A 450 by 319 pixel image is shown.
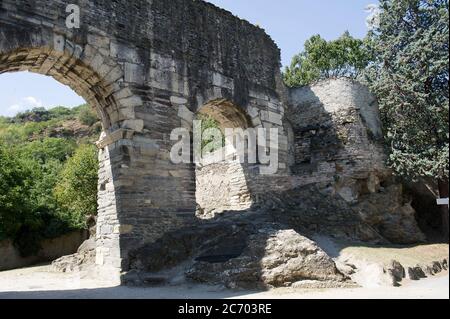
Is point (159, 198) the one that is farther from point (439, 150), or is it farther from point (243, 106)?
point (439, 150)

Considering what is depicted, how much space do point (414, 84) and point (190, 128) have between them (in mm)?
5754

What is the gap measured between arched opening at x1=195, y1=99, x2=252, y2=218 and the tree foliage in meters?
4.09

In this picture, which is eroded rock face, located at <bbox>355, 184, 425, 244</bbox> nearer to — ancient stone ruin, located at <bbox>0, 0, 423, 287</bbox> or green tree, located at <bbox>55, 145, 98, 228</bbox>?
ancient stone ruin, located at <bbox>0, 0, 423, 287</bbox>

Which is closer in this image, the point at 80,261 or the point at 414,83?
the point at 80,261

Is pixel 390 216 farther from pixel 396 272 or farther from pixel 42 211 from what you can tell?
pixel 42 211

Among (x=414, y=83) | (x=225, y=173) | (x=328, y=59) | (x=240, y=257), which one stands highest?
(x=328, y=59)

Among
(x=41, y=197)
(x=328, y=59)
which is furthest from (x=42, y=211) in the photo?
(x=328, y=59)

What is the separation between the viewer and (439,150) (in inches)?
404

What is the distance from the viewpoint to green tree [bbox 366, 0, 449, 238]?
10086 mm

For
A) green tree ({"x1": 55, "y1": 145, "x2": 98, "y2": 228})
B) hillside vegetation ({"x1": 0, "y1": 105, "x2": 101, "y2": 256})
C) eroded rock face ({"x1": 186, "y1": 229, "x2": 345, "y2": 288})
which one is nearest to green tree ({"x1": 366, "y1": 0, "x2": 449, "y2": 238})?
eroded rock face ({"x1": 186, "y1": 229, "x2": 345, "y2": 288})

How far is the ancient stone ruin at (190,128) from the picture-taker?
295 inches

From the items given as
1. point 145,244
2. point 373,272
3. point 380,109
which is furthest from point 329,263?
point 380,109

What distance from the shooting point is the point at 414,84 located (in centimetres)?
1059
